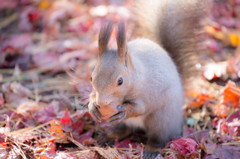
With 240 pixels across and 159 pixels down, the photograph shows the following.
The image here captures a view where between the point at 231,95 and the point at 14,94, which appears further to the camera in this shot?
the point at 14,94

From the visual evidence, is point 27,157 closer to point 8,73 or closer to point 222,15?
point 8,73

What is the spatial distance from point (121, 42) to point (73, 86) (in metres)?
1.00

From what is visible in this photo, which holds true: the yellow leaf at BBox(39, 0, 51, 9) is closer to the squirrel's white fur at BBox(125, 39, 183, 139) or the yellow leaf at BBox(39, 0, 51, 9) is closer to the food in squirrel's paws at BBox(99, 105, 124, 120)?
the squirrel's white fur at BBox(125, 39, 183, 139)

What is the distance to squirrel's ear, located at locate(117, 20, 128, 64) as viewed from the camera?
4.53ft

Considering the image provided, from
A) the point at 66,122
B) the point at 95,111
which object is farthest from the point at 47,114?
the point at 95,111

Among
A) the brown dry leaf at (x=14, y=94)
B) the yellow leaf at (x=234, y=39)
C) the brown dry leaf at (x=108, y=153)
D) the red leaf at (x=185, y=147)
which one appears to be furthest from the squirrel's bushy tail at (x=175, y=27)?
the brown dry leaf at (x=14, y=94)

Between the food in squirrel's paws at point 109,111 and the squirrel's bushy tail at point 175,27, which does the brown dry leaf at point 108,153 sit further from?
the squirrel's bushy tail at point 175,27

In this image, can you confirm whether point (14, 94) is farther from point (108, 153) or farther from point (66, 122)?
point (108, 153)

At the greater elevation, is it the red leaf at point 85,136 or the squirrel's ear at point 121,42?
the squirrel's ear at point 121,42

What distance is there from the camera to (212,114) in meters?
2.12

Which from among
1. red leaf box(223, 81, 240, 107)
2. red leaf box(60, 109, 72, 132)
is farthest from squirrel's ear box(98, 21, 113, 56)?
red leaf box(223, 81, 240, 107)

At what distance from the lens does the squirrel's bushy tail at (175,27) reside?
195 cm

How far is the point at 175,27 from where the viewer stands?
6.54 ft

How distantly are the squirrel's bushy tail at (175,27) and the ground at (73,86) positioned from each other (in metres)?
0.15
